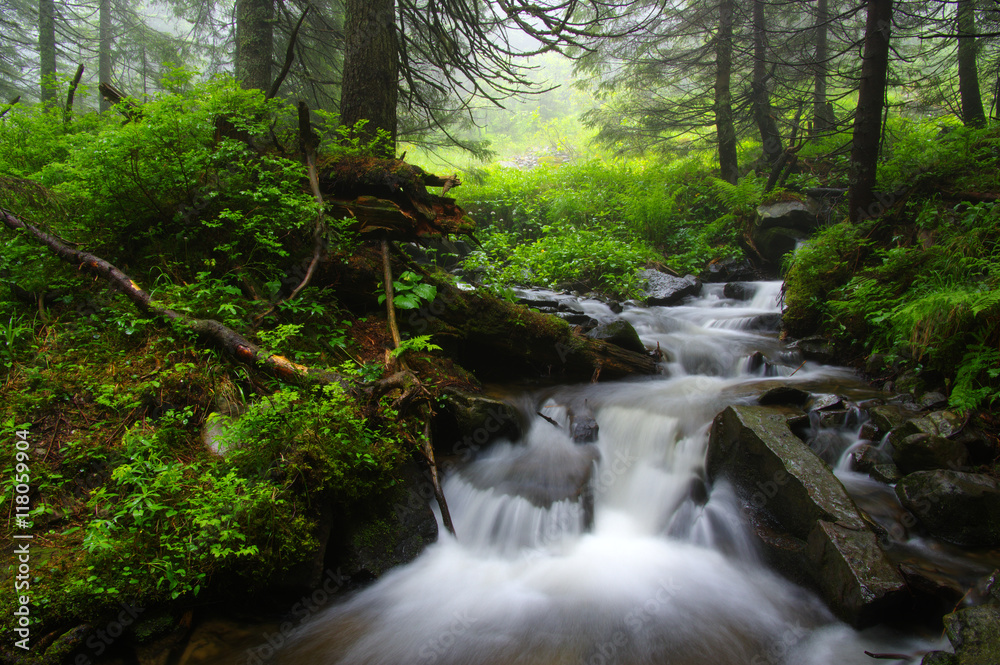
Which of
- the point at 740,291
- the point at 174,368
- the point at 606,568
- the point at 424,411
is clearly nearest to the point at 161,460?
the point at 174,368

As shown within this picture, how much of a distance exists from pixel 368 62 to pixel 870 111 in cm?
708

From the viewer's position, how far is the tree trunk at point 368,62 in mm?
5465

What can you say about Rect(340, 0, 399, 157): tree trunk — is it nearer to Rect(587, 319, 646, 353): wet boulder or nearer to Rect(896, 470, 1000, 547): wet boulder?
Rect(587, 319, 646, 353): wet boulder

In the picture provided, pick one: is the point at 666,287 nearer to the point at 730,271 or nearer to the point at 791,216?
the point at 730,271

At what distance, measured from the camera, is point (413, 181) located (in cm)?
465

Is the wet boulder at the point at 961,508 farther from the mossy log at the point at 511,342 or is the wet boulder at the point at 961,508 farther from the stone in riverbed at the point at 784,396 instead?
the mossy log at the point at 511,342

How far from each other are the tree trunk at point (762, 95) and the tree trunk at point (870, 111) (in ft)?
16.0

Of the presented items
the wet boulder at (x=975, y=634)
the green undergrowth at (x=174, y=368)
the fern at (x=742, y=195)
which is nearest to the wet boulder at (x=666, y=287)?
the fern at (x=742, y=195)

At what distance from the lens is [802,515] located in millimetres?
3459

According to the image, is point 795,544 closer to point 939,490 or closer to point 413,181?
point 939,490

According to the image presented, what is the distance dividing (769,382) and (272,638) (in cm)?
587

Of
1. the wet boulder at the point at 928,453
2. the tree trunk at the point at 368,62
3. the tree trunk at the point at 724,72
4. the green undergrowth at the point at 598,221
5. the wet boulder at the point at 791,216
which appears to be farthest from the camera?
the tree trunk at the point at 724,72

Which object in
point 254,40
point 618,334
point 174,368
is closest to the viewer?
point 174,368

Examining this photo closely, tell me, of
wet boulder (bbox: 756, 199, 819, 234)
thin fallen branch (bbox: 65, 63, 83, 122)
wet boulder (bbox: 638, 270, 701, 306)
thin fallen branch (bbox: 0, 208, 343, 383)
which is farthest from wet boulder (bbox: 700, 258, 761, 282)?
thin fallen branch (bbox: 65, 63, 83, 122)
